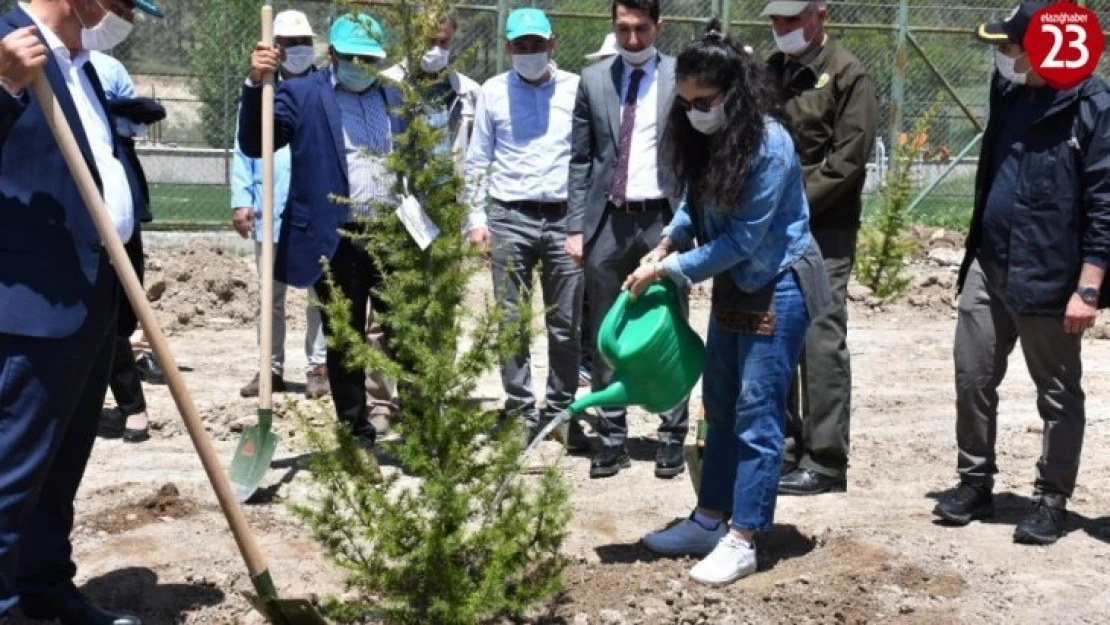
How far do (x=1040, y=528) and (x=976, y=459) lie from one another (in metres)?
0.42

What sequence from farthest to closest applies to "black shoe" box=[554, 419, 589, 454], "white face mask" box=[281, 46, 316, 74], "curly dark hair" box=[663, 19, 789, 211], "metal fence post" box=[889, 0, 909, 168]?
"metal fence post" box=[889, 0, 909, 168]
"white face mask" box=[281, 46, 316, 74]
"black shoe" box=[554, 419, 589, 454]
"curly dark hair" box=[663, 19, 789, 211]

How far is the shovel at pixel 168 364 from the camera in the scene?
4.43 metres

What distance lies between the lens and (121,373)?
7.91 meters

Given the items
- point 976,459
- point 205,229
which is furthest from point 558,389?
point 205,229

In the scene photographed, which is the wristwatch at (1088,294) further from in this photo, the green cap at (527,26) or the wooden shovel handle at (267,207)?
the wooden shovel handle at (267,207)

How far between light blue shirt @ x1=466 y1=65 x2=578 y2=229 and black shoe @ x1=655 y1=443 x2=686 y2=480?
1.49 m

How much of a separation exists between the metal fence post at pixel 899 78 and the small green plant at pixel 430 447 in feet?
39.3

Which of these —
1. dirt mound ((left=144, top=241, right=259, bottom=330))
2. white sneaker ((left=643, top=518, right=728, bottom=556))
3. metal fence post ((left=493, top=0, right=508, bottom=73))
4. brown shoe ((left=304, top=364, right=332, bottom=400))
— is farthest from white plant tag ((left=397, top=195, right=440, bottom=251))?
metal fence post ((left=493, top=0, right=508, bottom=73))

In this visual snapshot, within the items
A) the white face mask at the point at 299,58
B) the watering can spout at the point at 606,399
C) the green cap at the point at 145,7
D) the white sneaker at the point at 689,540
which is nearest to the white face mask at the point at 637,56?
the white face mask at the point at 299,58

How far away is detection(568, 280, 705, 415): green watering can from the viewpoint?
5.42m

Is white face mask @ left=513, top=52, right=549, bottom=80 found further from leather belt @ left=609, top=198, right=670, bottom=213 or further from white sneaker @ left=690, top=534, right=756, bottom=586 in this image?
white sneaker @ left=690, top=534, right=756, bottom=586

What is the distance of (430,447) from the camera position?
4.89 m

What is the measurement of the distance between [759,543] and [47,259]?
3.10 metres

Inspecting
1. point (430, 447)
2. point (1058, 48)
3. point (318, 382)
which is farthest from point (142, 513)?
point (1058, 48)
